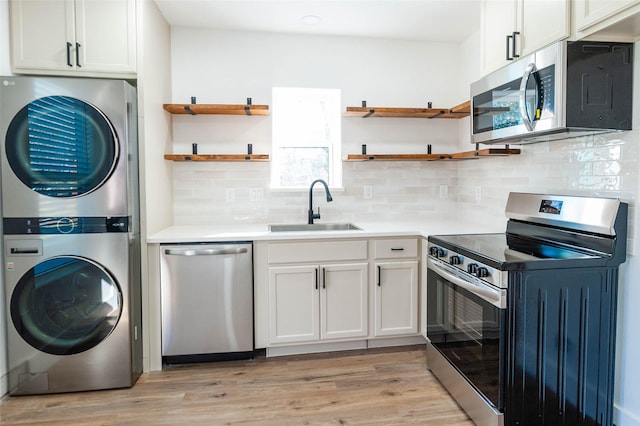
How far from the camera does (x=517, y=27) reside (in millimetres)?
2102

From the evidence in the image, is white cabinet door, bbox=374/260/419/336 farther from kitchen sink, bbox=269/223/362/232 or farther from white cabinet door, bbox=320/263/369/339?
kitchen sink, bbox=269/223/362/232

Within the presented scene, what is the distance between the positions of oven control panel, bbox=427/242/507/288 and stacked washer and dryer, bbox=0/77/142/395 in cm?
183

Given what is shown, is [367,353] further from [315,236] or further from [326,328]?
[315,236]

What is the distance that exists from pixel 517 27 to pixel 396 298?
1.82 m

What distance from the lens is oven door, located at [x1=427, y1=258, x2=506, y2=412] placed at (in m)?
1.73

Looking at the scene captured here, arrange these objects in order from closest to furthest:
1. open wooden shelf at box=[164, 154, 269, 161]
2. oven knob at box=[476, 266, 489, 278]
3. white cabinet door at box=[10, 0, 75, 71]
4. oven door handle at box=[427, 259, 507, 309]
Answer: oven door handle at box=[427, 259, 507, 309], oven knob at box=[476, 266, 489, 278], white cabinet door at box=[10, 0, 75, 71], open wooden shelf at box=[164, 154, 269, 161]

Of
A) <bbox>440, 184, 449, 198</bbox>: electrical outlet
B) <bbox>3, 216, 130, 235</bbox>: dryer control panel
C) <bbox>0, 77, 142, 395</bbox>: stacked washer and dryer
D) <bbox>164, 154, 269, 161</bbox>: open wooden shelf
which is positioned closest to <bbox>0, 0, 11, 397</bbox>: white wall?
<bbox>0, 77, 142, 395</bbox>: stacked washer and dryer

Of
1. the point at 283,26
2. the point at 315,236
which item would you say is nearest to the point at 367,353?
the point at 315,236

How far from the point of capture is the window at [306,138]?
10.9ft

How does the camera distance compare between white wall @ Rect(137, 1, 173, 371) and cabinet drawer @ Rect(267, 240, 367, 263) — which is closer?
white wall @ Rect(137, 1, 173, 371)

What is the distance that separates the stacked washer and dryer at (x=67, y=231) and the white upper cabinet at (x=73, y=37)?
24 centimetres

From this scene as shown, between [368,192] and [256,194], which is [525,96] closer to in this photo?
[368,192]

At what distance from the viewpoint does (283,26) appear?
306cm

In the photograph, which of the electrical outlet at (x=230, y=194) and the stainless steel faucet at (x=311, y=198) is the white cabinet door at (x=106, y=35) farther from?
the stainless steel faucet at (x=311, y=198)
